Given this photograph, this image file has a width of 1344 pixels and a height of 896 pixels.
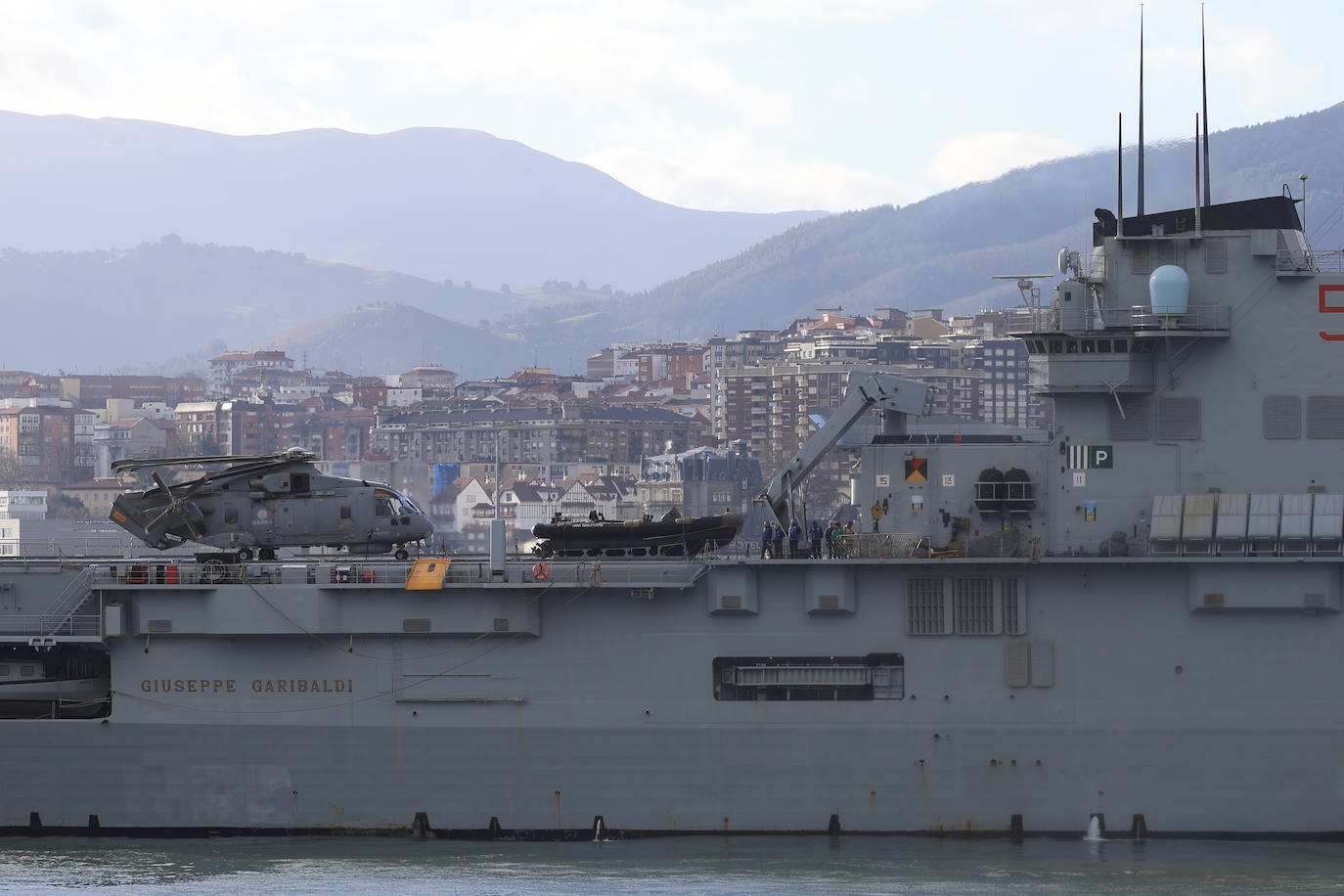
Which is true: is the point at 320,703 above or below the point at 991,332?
below

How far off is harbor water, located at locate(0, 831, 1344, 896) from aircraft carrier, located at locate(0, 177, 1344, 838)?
13.8 inches

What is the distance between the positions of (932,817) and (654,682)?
4787 millimetres

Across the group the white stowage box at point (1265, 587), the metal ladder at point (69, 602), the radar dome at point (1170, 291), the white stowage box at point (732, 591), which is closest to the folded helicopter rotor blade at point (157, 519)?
the metal ladder at point (69, 602)

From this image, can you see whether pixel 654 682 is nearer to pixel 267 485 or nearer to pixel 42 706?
pixel 267 485

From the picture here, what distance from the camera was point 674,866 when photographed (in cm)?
2597

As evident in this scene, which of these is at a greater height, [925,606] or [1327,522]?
[1327,522]

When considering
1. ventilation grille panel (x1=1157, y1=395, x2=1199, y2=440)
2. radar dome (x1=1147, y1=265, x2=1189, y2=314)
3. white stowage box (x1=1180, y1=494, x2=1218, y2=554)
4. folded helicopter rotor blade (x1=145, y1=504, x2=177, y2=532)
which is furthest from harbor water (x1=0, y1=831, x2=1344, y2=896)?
radar dome (x1=1147, y1=265, x2=1189, y2=314)

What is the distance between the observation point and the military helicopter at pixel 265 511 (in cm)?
2970

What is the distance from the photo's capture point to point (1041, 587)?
88.7 feet

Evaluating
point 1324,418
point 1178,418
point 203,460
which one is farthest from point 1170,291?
point 203,460

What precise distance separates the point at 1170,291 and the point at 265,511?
51.5 feet

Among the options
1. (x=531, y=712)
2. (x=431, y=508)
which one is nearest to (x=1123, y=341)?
(x=531, y=712)

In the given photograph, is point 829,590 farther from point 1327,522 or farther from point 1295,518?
point 1327,522

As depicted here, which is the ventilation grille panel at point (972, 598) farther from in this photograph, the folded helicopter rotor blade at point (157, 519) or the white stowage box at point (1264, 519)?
the folded helicopter rotor blade at point (157, 519)
